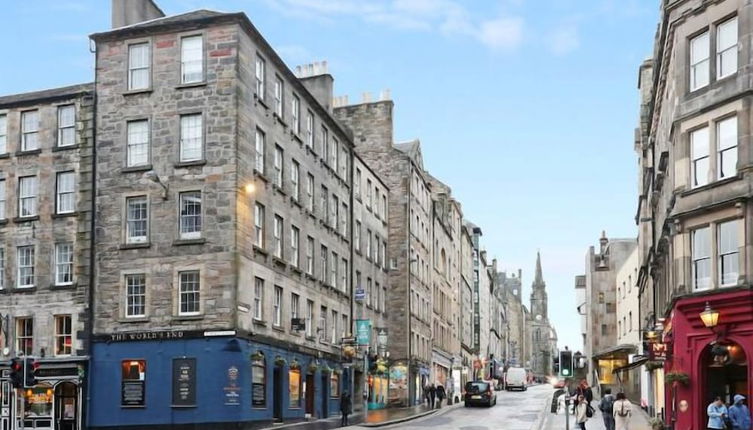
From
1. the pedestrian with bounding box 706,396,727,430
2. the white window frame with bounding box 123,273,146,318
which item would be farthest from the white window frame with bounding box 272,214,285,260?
the pedestrian with bounding box 706,396,727,430

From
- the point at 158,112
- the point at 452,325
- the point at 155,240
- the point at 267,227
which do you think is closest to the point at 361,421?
the point at 267,227

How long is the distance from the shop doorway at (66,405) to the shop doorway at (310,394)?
414 inches

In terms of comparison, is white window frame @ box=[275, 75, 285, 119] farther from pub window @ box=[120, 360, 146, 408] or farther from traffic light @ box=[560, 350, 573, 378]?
traffic light @ box=[560, 350, 573, 378]

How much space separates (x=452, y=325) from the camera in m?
89.8

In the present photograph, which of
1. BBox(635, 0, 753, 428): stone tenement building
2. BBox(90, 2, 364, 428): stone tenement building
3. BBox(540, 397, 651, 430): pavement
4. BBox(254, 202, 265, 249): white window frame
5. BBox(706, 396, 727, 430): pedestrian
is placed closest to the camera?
BBox(706, 396, 727, 430): pedestrian

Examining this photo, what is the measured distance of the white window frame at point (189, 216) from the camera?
36281 millimetres

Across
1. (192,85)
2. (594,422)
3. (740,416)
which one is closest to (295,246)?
(192,85)

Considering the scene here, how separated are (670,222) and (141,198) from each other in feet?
64.4

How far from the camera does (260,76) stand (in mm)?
39250

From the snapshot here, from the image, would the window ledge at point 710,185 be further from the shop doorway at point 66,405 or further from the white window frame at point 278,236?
the shop doorway at point 66,405

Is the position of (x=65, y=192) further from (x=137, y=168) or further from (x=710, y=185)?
(x=710, y=185)

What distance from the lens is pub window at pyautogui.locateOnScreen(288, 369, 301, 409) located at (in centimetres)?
4075

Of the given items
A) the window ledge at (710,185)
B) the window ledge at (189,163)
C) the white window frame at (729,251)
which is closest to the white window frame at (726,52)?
the window ledge at (710,185)

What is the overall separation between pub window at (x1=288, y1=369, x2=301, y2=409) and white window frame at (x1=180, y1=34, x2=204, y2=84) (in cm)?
1269
